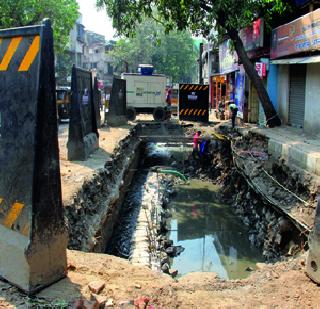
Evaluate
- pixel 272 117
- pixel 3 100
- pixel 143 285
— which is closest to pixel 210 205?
pixel 272 117

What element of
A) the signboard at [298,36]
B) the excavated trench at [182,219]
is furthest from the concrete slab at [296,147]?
the signboard at [298,36]

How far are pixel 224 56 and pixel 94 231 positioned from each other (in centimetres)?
2185

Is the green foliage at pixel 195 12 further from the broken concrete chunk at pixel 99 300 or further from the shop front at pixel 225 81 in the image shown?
the broken concrete chunk at pixel 99 300

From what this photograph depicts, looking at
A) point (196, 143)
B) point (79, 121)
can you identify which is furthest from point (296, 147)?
point (196, 143)

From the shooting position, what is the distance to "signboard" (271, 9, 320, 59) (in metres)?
12.8

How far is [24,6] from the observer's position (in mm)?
22656

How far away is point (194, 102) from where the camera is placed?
21.6m

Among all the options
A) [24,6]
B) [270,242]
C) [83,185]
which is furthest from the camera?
[24,6]

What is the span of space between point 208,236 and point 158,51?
42655 millimetres

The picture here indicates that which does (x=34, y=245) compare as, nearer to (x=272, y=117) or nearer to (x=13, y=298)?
(x=13, y=298)

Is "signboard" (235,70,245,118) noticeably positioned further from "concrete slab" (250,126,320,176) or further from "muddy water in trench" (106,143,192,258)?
"concrete slab" (250,126,320,176)

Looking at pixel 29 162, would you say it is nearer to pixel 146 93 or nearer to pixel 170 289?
pixel 170 289

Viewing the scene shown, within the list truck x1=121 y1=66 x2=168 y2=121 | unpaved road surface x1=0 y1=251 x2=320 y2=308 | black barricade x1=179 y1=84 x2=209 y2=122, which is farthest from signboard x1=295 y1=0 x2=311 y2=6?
unpaved road surface x1=0 y1=251 x2=320 y2=308

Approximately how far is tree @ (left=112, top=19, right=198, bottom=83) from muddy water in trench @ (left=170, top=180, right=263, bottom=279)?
122ft
